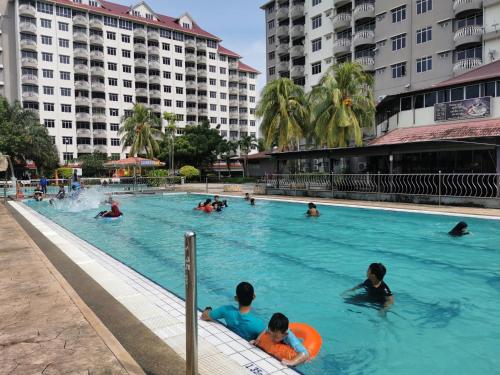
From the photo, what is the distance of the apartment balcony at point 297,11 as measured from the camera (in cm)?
5839

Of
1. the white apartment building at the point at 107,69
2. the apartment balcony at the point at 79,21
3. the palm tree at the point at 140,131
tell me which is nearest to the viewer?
the palm tree at the point at 140,131

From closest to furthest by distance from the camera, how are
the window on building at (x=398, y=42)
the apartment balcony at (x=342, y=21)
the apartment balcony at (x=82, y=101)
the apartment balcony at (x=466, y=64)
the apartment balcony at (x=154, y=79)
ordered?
the apartment balcony at (x=466, y=64) → the window on building at (x=398, y=42) → the apartment balcony at (x=342, y=21) → the apartment balcony at (x=82, y=101) → the apartment balcony at (x=154, y=79)

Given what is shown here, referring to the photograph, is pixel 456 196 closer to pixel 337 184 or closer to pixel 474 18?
pixel 337 184

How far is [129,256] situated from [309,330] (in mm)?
7231

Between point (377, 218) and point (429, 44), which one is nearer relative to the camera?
point (377, 218)

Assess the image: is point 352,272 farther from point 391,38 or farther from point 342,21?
point 342,21

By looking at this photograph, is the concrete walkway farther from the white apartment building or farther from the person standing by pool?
the white apartment building

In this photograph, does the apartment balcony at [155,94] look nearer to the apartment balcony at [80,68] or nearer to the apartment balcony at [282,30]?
the apartment balcony at [80,68]

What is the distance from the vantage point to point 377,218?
1706 centimetres

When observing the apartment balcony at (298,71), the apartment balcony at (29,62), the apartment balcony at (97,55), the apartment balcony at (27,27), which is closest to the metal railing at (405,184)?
the apartment balcony at (298,71)

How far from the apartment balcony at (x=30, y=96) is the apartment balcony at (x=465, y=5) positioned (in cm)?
6255

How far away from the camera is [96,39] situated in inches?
2837

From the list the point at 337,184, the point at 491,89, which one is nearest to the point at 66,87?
the point at 337,184

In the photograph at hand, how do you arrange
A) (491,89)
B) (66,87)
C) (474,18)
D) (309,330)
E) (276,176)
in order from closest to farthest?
(309,330), (491,89), (276,176), (474,18), (66,87)
